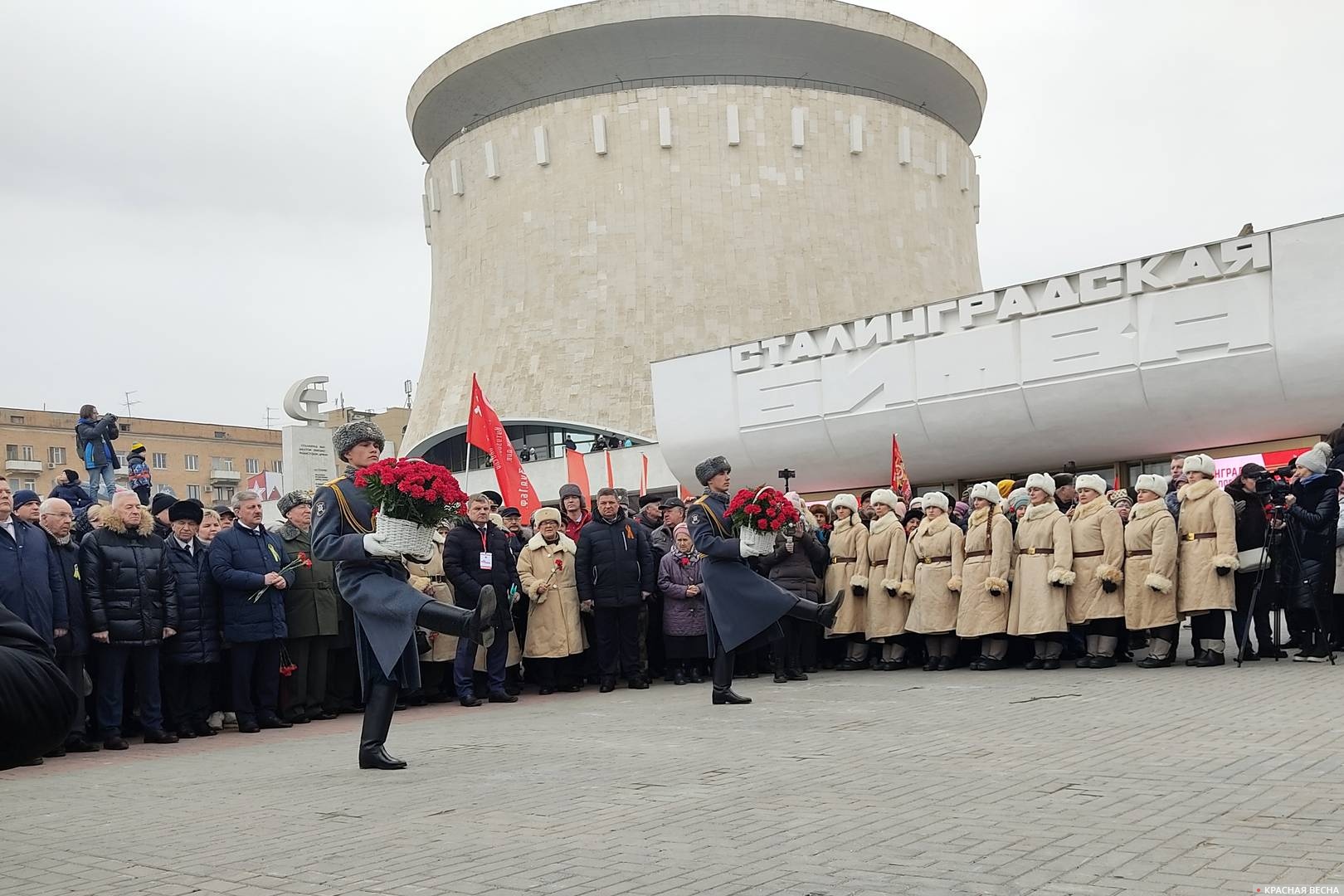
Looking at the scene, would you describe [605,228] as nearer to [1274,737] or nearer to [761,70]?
[761,70]

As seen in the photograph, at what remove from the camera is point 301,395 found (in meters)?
37.0

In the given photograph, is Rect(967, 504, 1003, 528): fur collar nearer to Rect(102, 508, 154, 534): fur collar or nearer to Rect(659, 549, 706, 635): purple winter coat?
Rect(659, 549, 706, 635): purple winter coat

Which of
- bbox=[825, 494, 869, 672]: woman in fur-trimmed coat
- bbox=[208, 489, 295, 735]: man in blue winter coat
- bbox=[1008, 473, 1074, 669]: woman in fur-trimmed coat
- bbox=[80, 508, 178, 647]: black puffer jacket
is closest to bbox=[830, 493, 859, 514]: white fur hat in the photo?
bbox=[825, 494, 869, 672]: woman in fur-trimmed coat

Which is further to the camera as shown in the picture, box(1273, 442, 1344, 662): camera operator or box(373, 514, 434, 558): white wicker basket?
box(1273, 442, 1344, 662): camera operator

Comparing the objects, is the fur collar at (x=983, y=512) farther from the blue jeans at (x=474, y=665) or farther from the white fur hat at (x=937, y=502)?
the blue jeans at (x=474, y=665)

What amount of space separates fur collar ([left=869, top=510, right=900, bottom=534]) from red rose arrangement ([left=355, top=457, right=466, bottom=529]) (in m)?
6.31

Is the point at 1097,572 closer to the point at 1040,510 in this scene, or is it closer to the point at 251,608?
the point at 1040,510

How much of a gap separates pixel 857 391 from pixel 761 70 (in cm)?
1344

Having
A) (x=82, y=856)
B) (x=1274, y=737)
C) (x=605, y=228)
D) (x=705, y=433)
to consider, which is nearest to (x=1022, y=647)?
(x=1274, y=737)

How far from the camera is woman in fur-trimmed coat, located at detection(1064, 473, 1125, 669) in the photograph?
10.7 metres

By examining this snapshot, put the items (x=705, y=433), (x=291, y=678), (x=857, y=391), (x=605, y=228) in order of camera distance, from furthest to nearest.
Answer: (x=605, y=228) < (x=705, y=433) < (x=857, y=391) < (x=291, y=678)

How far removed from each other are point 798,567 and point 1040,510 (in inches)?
86.2

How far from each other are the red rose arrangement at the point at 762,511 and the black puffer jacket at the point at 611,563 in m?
2.59

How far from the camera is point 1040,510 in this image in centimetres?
1129
